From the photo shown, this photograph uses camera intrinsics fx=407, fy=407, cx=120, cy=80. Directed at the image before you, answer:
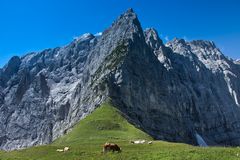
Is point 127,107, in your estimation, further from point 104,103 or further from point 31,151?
point 31,151

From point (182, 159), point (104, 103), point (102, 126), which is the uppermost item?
point (104, 103)

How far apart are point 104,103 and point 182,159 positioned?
12864 centimetres

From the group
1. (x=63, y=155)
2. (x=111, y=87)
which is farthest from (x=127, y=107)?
(x=63, y=155)

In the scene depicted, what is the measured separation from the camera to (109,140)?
10738 cm

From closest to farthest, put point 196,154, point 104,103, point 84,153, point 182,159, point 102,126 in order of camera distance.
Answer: point 182,159, point 196,154, point 84,153, point 102,126, point 104,103

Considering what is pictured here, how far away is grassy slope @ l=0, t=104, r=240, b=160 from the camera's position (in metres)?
54.8

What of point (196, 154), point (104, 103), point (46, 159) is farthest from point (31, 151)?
point (104, 103)

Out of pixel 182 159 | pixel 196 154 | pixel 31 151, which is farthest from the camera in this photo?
pixel 31 151

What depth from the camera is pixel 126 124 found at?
145 m

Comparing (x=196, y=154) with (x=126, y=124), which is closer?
(x=196, y=154)

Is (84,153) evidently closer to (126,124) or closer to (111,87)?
(126,124)

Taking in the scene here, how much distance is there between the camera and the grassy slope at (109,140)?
180ft

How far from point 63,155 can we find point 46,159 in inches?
122

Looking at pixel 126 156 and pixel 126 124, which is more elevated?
pixel 126 124
